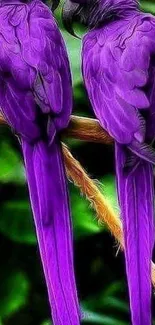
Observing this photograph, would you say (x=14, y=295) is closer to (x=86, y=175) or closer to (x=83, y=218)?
(x=83, y=218)

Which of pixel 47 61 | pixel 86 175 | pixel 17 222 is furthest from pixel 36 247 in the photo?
pixel 47 61

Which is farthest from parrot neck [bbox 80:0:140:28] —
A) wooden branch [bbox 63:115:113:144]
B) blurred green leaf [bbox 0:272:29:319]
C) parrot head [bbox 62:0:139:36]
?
blurred green leaf [bbox 0:272:29:319]

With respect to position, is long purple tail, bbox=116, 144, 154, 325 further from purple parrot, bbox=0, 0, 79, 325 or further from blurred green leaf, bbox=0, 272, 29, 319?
blurred green leaf, bbox=0, 272, 29, 319

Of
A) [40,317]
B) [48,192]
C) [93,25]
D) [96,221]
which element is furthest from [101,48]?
[40,317]

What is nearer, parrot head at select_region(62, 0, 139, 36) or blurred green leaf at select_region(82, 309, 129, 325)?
parrot head at select_region(62, 0, 139, 36)

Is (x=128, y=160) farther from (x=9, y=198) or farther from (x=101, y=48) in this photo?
(x=9, y=198)

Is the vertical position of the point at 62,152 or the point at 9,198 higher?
the point at 62,152
